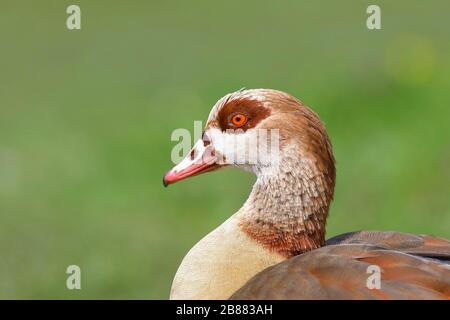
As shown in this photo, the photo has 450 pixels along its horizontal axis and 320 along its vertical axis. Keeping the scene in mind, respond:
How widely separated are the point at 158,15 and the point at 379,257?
24.9 ft

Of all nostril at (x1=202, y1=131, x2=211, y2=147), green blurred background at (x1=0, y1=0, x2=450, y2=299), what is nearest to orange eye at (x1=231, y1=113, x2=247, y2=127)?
nostril at (x1=202, y1=131, x2=211, y2=147)

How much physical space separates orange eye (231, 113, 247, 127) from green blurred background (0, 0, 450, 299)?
172 centimetres

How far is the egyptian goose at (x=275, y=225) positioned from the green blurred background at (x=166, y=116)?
5.53ft

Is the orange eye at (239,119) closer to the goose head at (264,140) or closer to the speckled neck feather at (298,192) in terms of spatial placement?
the goose head at (264,140)

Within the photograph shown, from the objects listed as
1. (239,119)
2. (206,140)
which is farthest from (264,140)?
(206,140)

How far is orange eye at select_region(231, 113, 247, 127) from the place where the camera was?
3.46m

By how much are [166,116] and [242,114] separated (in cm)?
378

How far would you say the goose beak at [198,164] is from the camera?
3518 mm

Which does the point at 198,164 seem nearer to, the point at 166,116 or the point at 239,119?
the point at 239,119

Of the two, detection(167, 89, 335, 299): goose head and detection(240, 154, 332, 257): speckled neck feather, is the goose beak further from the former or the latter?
detection(240, 154, 332, 257): speckled neck feather

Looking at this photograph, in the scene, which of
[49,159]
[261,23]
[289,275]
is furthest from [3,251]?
[261,23]

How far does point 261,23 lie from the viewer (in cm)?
1016

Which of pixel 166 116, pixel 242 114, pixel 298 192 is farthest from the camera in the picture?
pixel 166 116

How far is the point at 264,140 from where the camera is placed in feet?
11.2
